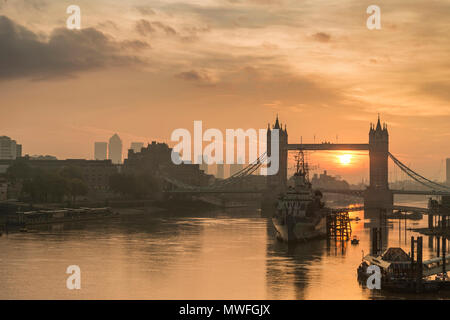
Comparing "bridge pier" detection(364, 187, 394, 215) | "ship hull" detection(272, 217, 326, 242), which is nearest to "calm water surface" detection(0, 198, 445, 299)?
"ship hull" detection(272, 217, 326, 242)

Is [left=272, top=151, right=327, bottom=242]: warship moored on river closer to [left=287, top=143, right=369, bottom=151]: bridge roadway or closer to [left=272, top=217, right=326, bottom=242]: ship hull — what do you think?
[left=272, top=217, right=326, bottom=242]: ship hull

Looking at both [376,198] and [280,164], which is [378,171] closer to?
[376,198]

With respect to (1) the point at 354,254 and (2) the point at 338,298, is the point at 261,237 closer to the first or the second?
(1) the point at 354,254

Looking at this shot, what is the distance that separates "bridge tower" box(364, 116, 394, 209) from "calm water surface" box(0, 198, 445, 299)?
76740mm

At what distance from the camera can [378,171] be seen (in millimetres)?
180250

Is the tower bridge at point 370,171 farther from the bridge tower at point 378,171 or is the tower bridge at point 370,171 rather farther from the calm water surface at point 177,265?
the calm water surface at point 177,265

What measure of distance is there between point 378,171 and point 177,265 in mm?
125694

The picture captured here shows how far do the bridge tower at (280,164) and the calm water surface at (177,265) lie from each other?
8346 centimetres

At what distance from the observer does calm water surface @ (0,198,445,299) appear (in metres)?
49.8

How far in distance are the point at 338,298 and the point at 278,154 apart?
469 feet

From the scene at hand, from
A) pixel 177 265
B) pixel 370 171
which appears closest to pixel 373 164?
pixel 370 171

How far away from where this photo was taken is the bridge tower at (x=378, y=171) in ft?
566

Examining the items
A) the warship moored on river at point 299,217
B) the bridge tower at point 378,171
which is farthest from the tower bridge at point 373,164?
the warship moored on river at point 299,217
